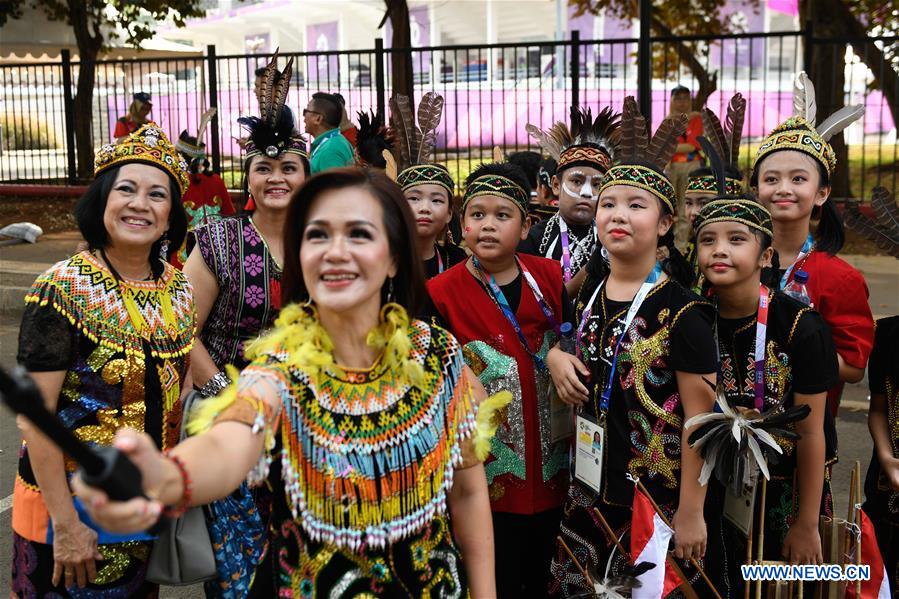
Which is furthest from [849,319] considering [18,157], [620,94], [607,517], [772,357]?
[18,157]

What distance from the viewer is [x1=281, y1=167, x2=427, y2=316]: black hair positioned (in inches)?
87.0

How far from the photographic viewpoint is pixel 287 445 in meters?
2.08

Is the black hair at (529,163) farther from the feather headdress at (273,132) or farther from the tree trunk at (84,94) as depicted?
the tree trunk at (84,94)

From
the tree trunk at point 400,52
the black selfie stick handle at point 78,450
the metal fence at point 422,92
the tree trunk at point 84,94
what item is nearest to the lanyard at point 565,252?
the black selfie stick handle at point 78,450

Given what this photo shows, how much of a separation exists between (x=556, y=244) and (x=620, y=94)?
39.6 ft

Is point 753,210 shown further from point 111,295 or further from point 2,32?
point 2,32

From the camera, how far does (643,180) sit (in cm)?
334

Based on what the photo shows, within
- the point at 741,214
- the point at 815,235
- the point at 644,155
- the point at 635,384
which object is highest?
the point at 644,155

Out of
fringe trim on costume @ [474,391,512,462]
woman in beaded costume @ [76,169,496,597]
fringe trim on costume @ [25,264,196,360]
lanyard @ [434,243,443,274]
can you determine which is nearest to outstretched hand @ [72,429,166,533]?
woman in beaded costume @ [76,169,496,597]

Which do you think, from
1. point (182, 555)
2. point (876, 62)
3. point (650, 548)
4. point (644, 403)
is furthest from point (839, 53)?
point (182, 555)

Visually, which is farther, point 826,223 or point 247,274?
point 826,223

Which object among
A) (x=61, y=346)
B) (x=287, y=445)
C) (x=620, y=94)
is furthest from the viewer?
(x=620, y=94)

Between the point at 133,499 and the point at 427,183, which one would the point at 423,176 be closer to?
the point at 427,183

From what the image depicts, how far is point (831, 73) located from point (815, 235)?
891cm
